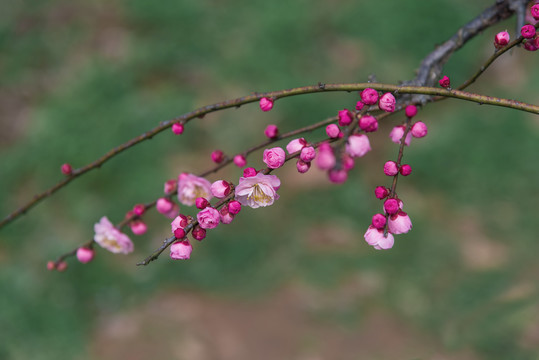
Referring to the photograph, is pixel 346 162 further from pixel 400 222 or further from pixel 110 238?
pixel 110 238

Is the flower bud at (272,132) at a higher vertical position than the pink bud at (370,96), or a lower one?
higher

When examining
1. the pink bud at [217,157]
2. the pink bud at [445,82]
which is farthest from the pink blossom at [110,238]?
the pink bud at [445,82]

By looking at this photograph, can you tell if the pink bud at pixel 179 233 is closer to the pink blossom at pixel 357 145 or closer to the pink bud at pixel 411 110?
the pink blossom at pixel 357 145

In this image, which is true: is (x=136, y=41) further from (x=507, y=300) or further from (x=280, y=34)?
(x=507, y=300)

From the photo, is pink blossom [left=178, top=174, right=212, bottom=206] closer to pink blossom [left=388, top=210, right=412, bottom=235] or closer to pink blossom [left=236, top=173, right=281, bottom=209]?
pink blossom [left=236, top=173, right=281, bottom=209]

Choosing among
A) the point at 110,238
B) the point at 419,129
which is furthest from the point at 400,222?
the point at 110,238

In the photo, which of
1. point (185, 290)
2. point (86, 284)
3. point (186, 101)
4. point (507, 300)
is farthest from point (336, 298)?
point (186, 101)
